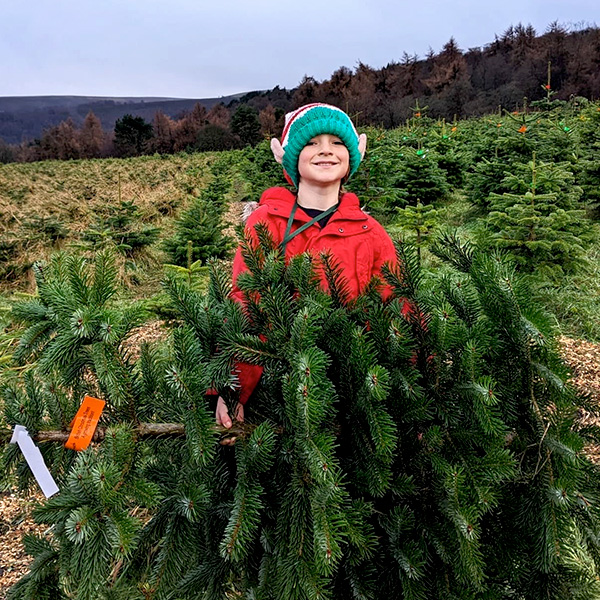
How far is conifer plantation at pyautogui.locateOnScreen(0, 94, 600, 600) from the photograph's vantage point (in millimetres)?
996

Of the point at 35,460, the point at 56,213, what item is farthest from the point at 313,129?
the point at 56,213

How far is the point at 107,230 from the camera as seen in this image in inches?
277

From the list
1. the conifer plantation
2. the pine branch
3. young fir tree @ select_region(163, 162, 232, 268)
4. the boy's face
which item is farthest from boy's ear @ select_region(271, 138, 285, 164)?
young fir tree @ select_region(163, 162, 232, 268)

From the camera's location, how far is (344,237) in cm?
181

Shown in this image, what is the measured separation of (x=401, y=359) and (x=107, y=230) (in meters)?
6.73

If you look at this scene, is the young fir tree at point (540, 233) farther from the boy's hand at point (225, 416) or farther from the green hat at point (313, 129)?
the boy's hand at point (225, 416)

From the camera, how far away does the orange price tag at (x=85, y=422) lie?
3.46 ft

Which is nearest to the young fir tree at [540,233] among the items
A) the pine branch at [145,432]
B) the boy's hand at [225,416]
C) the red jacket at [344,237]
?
the red jacket at [344,237]

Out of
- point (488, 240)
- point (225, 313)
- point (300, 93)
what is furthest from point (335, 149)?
point (300, 93)

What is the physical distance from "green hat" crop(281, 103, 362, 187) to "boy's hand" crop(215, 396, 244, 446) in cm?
108

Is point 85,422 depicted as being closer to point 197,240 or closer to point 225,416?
point 225,416

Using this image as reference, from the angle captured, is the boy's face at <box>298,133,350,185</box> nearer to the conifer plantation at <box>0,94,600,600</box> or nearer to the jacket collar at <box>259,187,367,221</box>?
the jacket collar at <box>259,187,367,221</box>

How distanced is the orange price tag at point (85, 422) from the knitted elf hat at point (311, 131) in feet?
4.04

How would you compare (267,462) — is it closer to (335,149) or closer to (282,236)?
(282,236)
